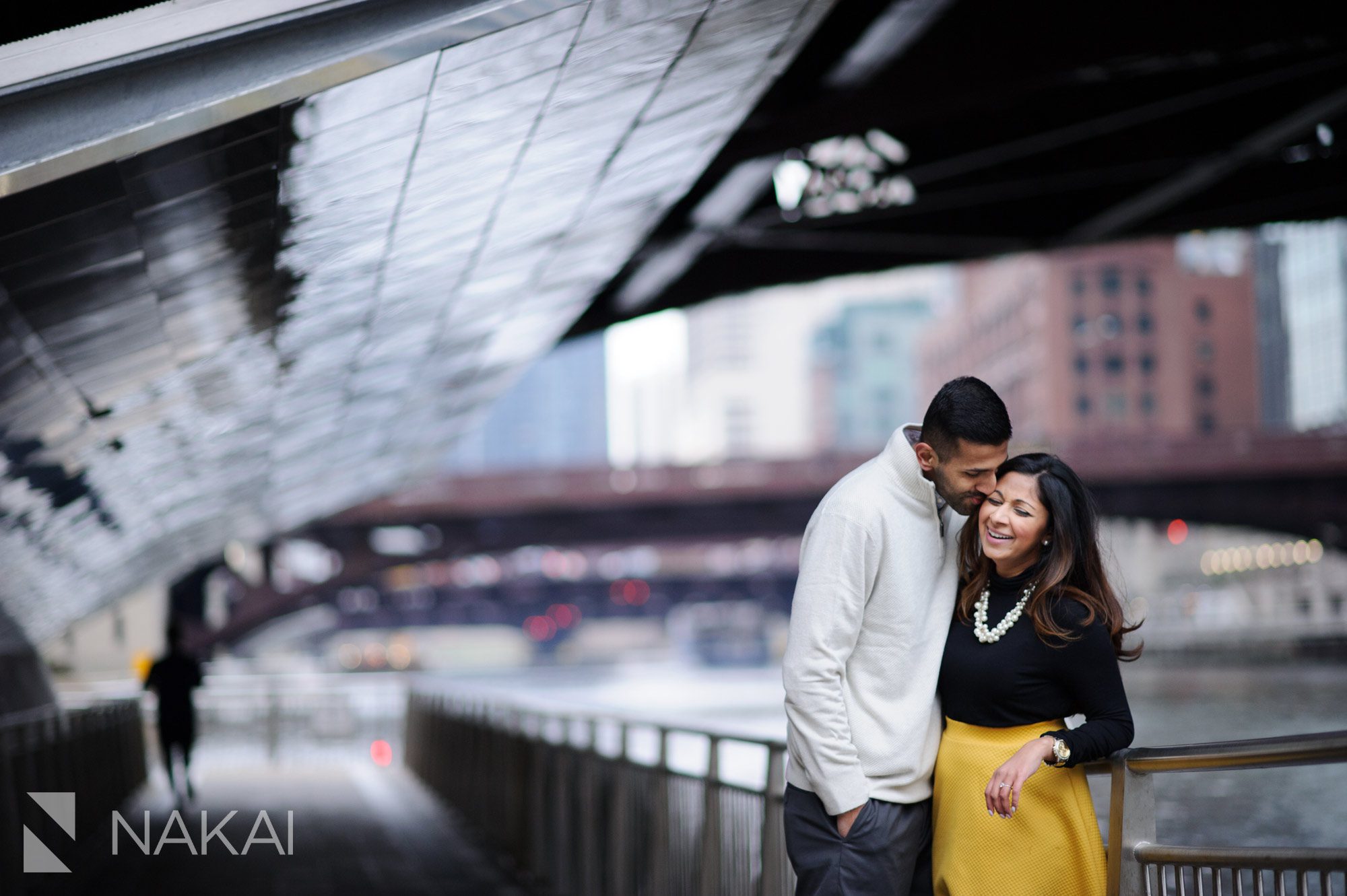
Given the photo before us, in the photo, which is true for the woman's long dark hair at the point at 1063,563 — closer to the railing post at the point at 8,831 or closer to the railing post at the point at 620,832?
the railing post at the point at 620,832

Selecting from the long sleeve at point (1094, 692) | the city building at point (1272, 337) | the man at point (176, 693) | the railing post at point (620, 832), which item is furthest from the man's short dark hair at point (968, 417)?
the city building at point (1272, 337)

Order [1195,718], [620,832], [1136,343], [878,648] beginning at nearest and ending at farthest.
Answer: [878,648]
[620,832]
[1195,718]
[1136,343]

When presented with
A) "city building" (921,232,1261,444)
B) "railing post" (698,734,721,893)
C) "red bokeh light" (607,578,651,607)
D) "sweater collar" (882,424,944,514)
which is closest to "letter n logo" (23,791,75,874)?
"railing post" (698,734,721,893)

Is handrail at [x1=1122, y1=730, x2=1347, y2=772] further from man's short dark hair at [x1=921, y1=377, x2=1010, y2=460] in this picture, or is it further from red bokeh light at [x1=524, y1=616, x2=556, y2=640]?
red bokeh light at [x1=524, y1=616, x2=556, y2=640]

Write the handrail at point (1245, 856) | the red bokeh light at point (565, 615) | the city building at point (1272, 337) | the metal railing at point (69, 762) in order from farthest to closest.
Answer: the city building at point (1272, 337), the red bokeh light at point (565, 615), the metal railing at point (69, 762), the handrail at point (1245, 856)

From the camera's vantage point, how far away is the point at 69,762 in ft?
38.1

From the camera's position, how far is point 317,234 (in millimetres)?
7836

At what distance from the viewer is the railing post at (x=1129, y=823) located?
3836 millimetres

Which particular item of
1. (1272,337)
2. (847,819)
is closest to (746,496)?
(847,819)

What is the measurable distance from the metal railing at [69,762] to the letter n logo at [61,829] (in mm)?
84

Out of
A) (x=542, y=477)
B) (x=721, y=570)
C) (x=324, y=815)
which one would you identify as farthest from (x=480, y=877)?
(x=721, y=570)

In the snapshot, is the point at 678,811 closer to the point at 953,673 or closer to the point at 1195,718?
the point at 953,673

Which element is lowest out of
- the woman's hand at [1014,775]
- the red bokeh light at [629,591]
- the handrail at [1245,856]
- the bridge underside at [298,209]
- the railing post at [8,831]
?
the red bokeh light at [629,591]

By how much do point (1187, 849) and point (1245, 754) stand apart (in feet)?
1.26
